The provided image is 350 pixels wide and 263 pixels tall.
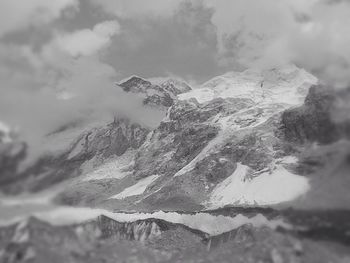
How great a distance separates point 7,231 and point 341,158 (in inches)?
1708

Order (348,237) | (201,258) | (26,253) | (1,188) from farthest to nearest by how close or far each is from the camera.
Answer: (201,258)
(348,237)
(1,188)
(26,253)

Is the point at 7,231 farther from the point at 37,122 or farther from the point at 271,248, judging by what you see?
the point at 271,248

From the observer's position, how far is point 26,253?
65.1 m

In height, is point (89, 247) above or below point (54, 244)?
above

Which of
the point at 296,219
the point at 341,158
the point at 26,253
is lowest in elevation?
the point at 26,253

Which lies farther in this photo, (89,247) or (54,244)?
(89,247)

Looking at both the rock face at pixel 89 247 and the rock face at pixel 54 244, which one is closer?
the rock face at pixel 54 244

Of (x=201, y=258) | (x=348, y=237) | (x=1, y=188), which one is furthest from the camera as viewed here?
(x=201, y=258)

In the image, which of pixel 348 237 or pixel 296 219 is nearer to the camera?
pixel 348 237

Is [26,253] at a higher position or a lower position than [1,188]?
lower

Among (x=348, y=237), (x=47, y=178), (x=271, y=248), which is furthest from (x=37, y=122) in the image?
(x=348, y=237)

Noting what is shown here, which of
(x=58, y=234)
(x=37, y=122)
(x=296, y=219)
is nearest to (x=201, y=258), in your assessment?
(x=296, y=219)

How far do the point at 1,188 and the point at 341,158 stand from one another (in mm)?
43273

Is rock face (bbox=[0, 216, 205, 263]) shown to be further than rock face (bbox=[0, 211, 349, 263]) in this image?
No
